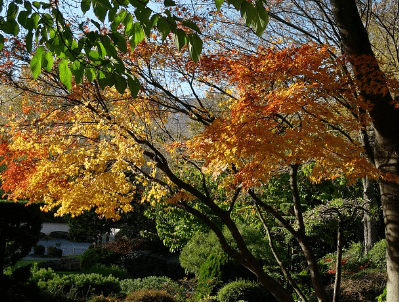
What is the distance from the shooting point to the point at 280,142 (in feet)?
15.4

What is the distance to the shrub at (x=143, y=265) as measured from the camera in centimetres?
1416

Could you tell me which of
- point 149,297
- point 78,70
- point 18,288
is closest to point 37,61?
point 78,70

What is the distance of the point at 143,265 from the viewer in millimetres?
→ 14383

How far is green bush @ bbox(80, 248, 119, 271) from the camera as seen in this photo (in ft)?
47.4

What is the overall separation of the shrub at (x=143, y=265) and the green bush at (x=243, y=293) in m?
5.87

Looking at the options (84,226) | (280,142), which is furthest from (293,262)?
(84,226)

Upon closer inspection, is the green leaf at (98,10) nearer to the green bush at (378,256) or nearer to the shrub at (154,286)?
the shrub at (154,286)

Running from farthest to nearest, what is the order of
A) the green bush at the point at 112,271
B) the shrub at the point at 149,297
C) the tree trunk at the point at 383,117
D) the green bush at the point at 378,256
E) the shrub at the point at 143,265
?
the shrub at the point at 143,265 → the green bush at the point at 112,271 → the green bush at the point at 378,256 → the shrub at the point at 149,297 → the tree trunk at the point at 383,117

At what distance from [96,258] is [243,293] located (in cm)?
749

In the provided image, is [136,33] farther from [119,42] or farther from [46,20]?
[46,20]

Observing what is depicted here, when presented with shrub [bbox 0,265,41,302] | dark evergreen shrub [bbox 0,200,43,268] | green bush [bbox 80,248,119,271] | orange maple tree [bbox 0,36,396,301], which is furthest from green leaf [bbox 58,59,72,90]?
green bush [bbox 80,248,119,271]

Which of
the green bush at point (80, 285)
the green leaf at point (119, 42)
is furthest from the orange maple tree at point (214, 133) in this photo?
the green leaf at point (119, 42)

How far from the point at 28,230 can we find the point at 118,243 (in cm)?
762

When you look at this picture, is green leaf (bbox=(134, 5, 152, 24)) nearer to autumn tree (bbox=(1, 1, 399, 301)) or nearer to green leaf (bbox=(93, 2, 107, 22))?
green leaf (bbox=(93, 2, 107, 22))
